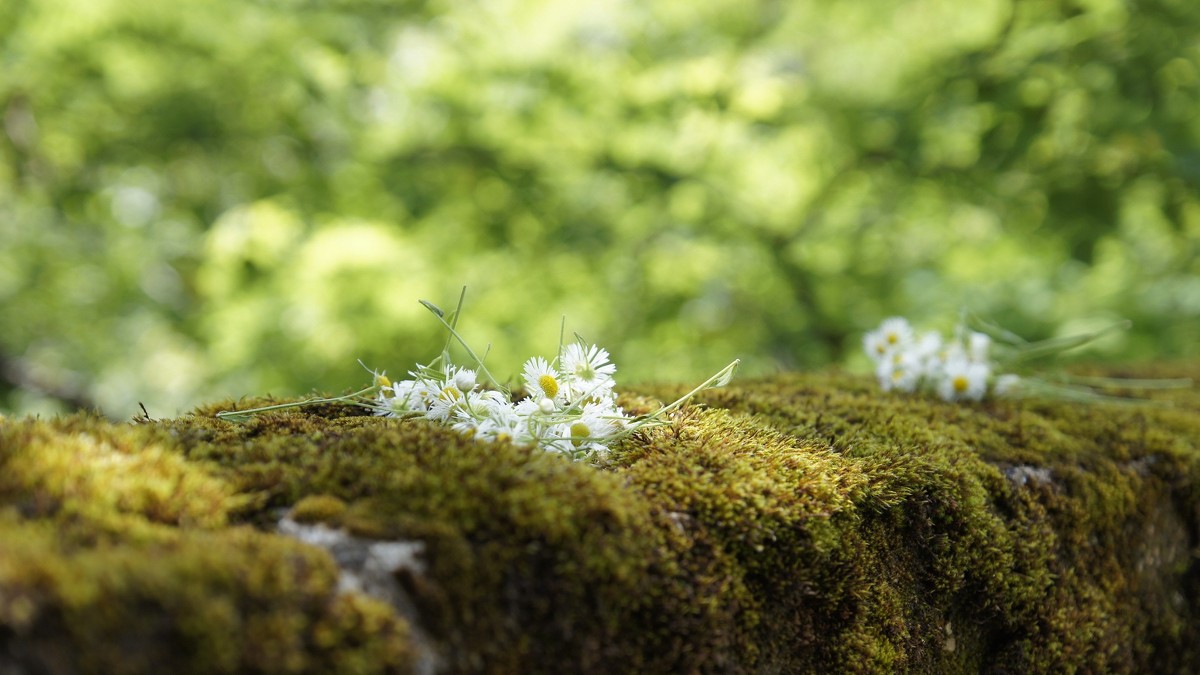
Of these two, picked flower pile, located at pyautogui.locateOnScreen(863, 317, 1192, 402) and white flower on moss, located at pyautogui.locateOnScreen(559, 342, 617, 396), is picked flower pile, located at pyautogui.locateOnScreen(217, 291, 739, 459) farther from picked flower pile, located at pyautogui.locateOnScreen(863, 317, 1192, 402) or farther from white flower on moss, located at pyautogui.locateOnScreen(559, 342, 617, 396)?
picked flower pile, located at pyautogui.locateOnScreen(863, 317, 1192, 402)

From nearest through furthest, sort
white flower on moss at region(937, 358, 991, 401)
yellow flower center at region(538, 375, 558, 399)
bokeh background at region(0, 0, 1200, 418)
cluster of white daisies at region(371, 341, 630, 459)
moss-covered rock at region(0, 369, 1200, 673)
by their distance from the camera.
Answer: moss-covered rock at region(0, 369, 1200, 673) < cluster of white daisies at region(371, 341, 630, 459) < yellow flower center at region(538, 375, 558, 399) < white flower on moss at region(937, 358, 991, 401) < bokeh background at region(0, 0, 1200, 418)

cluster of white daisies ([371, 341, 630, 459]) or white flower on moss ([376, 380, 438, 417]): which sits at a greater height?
white flower on moss ([376, 380, 438, 417])

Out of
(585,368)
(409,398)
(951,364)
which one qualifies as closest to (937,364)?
(951,364)

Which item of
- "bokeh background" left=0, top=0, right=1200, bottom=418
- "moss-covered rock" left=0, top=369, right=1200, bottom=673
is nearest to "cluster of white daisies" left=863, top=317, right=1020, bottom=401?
"moss-covered rock" left=0, top=369, right=1200, bottom=673

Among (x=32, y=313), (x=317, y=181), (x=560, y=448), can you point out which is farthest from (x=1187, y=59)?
(x=32, y=313)

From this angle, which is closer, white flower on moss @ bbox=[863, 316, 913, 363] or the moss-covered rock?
the moss-covered rock

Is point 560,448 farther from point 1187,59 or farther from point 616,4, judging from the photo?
point 616,4
